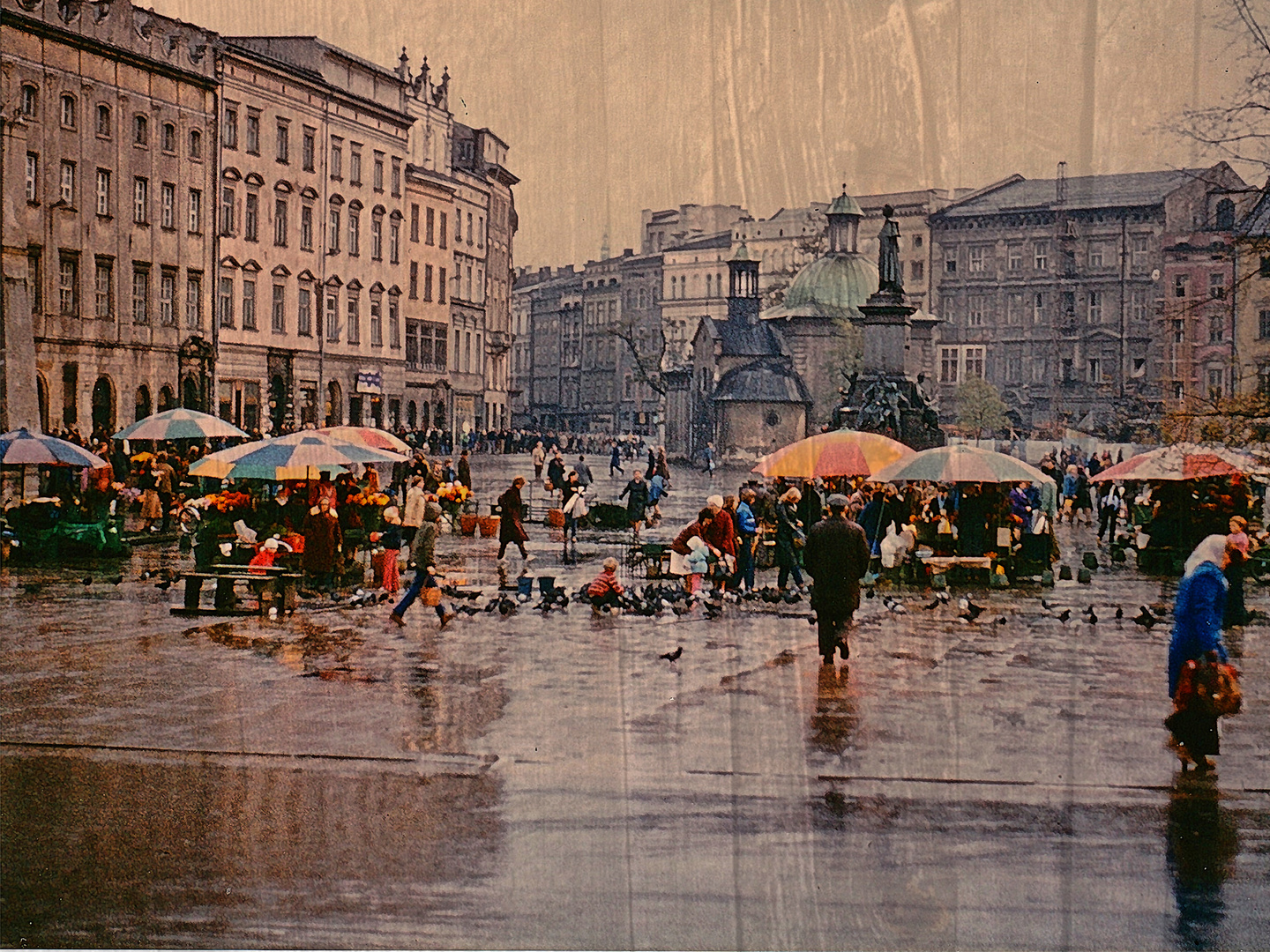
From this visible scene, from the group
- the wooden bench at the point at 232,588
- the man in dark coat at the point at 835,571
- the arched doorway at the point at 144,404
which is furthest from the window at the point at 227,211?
the man in dark coat at the point at 835,571

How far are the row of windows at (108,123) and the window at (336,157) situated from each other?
186cm

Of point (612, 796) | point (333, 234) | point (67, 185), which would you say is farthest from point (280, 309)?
point (612, 796)

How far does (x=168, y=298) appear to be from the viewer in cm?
2072

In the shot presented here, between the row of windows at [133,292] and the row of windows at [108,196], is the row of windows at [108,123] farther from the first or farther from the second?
the row of windows at [133,292]

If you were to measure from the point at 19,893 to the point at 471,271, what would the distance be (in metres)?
10.7

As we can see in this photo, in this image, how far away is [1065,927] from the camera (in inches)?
215

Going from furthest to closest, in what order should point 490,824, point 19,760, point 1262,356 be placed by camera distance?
point 1262,356 → point 19,760 → point 490,824

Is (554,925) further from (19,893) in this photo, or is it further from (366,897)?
(19,893)

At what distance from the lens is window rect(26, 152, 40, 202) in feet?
59.2

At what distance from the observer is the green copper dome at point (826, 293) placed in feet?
112

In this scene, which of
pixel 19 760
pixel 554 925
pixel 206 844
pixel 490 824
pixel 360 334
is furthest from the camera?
pixel 360 334

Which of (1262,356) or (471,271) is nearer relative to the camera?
(1262,356)

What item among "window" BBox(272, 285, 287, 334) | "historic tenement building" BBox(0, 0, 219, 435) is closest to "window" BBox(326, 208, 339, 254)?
"window" BBox(272, 285, 287, 334)

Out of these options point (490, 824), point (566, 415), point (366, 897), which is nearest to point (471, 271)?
point (566, 415)
